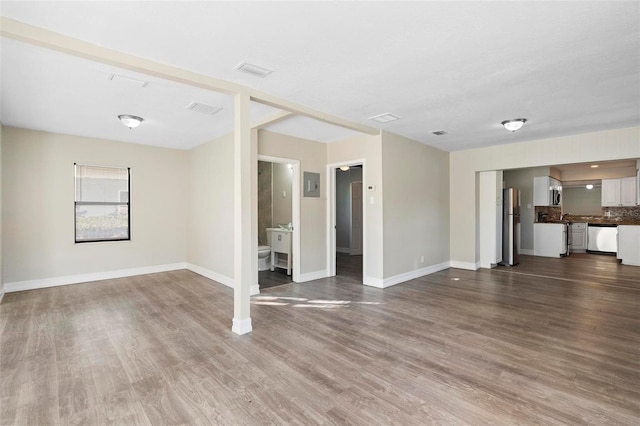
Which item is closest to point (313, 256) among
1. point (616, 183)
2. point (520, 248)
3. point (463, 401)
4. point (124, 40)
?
point (463, 401)

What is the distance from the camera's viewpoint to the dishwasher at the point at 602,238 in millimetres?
8859

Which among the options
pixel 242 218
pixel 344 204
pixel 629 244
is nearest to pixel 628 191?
pixel 629 244

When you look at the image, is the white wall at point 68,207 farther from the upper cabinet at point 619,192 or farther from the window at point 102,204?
the upper cabinet at point 619,192

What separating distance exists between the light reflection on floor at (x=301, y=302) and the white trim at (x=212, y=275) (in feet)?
2.78

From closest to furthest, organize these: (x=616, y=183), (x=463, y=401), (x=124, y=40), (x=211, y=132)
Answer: (x=463, y=401) → (x=124, y=40) → (x=211, y=132) → (x=616, y=183)

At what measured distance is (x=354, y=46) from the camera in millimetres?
2545

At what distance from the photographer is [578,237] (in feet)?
31.0

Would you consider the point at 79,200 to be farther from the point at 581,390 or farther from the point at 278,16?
the point at 581,390

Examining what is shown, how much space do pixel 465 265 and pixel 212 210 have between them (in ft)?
17.6

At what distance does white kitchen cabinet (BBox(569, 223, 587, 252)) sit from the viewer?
30.7ft

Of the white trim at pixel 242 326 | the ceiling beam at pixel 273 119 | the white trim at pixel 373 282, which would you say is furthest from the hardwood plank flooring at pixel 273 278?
the ceiling beam at pixel 273 119

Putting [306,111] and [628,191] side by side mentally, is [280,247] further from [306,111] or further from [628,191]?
[628,191]

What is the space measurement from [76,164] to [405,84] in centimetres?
577

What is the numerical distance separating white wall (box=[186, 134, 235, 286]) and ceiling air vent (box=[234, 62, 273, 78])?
2.43m
